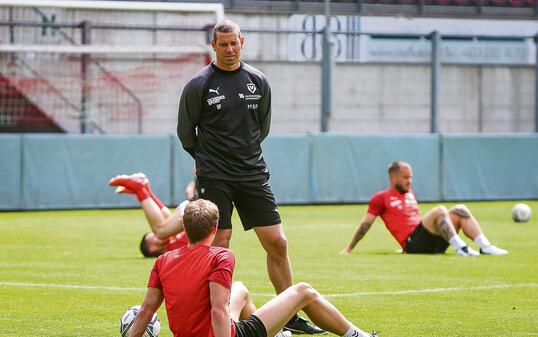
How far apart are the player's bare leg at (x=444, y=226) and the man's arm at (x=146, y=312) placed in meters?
8.31

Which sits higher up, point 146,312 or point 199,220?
point 199,220

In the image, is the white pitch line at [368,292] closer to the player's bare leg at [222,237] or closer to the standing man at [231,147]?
the standing man at [231,147]

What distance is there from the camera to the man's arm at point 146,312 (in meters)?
6.95

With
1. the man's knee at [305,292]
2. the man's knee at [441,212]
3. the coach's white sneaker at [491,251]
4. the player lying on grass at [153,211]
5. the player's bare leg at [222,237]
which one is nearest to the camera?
the man's knee at [305,292]

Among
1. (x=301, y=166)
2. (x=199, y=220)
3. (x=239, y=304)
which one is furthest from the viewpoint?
(x=301, y=166)

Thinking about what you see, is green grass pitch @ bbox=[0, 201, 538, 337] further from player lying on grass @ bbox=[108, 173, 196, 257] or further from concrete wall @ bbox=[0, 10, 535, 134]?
concrete wall @ bbox=[0, 10, 535, 134]

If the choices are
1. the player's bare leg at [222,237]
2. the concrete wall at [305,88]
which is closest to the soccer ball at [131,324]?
the player's bare leg at [222,237]

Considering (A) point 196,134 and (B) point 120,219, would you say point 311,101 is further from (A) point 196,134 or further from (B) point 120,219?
(A) point 196,134

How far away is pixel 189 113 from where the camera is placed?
355 inches

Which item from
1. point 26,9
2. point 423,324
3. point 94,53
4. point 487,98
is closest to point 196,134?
point 423,324

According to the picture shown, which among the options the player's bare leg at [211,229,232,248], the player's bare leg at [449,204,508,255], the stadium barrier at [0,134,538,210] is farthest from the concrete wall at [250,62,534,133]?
the player's bare leg at [211,229,232,248]

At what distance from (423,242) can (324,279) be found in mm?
3121

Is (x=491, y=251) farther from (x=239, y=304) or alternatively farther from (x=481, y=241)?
(x=239, y=304)

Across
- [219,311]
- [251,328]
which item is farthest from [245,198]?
[219,311]
